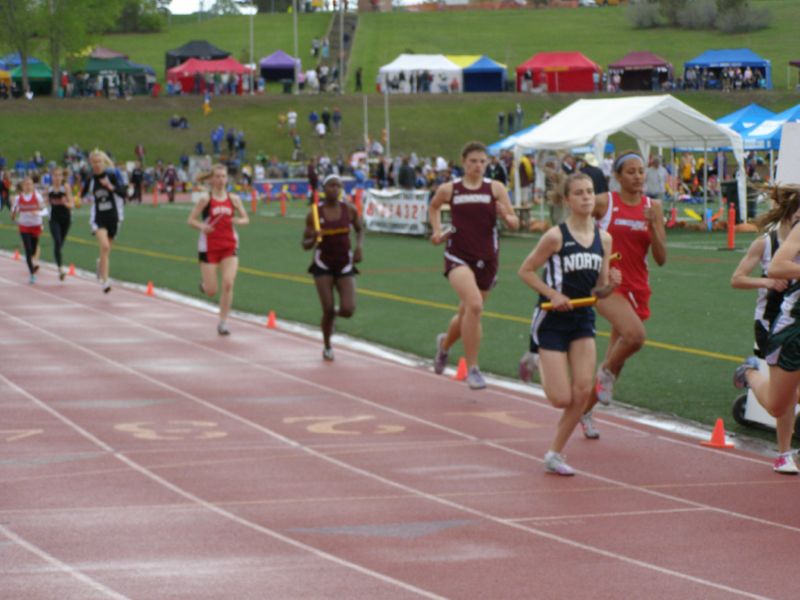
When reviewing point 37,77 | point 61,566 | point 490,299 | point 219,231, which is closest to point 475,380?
point 219,231

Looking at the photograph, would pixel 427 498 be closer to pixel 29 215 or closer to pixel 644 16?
pixel 29 215

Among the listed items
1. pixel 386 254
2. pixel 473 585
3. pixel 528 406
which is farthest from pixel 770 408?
pixel 386 254

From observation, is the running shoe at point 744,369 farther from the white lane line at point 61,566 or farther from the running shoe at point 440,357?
the white lane line at point 61,566

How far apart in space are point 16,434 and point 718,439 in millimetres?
5214

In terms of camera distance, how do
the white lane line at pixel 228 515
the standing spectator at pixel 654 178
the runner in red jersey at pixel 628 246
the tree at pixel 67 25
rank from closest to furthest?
the white lane line at pixel 228 515 → the runner in red jersey at pixel 628 246 → the standing spectator at pixel 654 178 → the tree at pixel 67 25

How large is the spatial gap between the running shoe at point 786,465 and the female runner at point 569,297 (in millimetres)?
1303

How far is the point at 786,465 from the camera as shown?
984 centimetres

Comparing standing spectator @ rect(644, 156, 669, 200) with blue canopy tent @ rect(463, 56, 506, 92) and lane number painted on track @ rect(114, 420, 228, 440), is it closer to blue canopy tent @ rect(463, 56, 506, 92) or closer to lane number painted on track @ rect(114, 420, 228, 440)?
lane number painted on track @ rect(114, 420, 228, 440)

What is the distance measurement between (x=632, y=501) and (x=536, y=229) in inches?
1059

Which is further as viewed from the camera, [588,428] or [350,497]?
[588,428]

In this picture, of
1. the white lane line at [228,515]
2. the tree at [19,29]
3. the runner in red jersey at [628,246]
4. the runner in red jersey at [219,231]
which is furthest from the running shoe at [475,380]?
the tree at [19,29]

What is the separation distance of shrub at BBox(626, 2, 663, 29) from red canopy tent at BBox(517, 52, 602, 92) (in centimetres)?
1711

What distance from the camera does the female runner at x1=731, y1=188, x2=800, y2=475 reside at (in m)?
9.33

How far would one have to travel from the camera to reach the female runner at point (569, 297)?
32.0 ft
